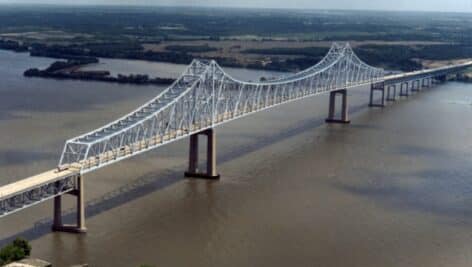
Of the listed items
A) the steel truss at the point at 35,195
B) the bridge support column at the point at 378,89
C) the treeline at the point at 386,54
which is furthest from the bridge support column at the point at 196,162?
the treeline at the point at 386,54

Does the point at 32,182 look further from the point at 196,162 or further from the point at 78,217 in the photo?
the point at 196,162

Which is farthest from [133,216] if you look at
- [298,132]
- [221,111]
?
[298,132]

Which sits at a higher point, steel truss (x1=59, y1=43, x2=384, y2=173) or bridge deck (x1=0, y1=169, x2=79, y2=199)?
steel truss (x1=59, y1=43, x2=384, y2=173)

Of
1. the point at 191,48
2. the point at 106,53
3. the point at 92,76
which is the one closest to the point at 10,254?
the point at 92,76

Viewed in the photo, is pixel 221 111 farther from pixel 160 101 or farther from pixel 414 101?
pixel 414 101

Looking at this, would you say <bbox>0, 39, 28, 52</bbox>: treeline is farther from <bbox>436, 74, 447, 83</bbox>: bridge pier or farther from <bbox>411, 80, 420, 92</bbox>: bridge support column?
<bbox>436, 74, 447, 83</bbox>: bridge pier

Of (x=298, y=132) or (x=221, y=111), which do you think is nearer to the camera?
(x=221, y=111)

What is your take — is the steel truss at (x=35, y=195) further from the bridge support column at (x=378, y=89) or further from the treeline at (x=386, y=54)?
the treeline at (x=386, y=54)

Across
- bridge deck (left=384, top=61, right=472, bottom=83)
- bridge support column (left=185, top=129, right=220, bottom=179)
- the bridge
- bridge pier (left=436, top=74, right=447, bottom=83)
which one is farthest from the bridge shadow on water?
bridge pier (left=436, top=74, right=447, bottom=83)

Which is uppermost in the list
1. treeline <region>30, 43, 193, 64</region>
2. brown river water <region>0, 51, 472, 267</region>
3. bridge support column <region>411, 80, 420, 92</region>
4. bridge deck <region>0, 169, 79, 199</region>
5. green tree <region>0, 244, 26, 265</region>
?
treeline <region>30, 43, 193, 64</region>
